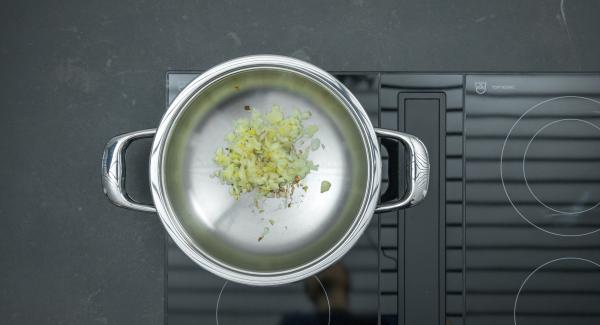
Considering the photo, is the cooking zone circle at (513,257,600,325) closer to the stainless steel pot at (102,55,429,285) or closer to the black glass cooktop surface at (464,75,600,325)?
the black glass cooktop surface at (464,75,600,325)

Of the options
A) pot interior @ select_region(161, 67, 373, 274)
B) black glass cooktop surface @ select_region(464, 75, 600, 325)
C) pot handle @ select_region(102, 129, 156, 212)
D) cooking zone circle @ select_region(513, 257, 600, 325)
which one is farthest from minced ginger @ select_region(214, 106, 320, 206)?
cooking zone circle @ select_region(513, 257, 600, 325)

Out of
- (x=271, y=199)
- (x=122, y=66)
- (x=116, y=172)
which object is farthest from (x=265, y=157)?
(x=122, y=66)

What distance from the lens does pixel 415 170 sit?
689 mm

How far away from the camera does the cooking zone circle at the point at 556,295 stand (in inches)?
30.5

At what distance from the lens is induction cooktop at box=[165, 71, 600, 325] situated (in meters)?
0.76

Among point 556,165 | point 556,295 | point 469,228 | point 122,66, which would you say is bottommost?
point 556,295

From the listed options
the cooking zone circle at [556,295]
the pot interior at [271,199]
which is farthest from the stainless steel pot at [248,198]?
the cooking zone circle at [556,295]

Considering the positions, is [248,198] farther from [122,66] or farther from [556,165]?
[556,165]

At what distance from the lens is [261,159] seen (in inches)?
28.9

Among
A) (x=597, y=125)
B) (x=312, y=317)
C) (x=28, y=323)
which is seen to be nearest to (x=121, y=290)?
(x=28, y=323)

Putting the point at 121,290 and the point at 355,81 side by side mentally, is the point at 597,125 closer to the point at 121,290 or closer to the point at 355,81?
the point at 355,81

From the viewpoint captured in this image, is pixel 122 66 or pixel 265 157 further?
pixel 122 66

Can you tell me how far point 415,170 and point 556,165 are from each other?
0.87ft

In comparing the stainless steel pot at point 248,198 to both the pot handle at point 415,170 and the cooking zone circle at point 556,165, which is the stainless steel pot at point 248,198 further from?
the cooking zone circle at point 556,165
